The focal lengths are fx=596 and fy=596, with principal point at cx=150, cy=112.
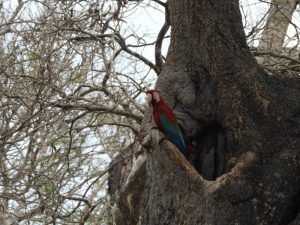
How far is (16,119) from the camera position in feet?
23.5

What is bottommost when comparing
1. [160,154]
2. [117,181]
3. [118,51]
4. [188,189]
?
[188,189]

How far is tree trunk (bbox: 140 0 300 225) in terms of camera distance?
367 cm

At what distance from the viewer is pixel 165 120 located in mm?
4301

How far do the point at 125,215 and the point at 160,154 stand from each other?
2.06m

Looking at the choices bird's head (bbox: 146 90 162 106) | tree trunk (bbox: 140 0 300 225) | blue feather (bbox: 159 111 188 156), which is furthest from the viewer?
bird's head (bbox: 146 90 162 106)

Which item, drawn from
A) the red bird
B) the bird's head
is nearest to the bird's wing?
the red bird

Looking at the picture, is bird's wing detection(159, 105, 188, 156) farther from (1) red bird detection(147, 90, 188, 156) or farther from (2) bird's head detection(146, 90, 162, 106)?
(2) bird's head detection(146, 90, 162, 106)


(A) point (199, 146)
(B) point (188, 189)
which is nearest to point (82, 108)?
(A) point (199, 146)

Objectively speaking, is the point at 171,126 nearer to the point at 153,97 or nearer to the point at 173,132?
the point at 173,132

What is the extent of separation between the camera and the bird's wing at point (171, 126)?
419cm

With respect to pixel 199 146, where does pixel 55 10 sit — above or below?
above

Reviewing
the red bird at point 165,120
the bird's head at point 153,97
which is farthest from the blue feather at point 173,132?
the bird's head at point 153,97

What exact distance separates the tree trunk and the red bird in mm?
93

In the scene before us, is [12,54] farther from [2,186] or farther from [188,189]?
[188,189]
